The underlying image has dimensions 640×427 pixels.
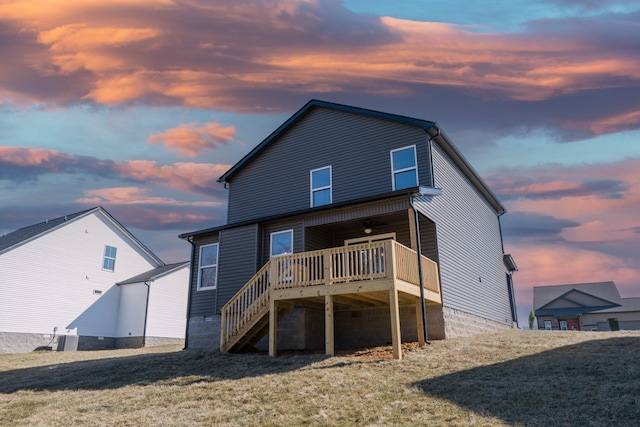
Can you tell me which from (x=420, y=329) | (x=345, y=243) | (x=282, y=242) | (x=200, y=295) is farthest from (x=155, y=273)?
(x=420, y=329)

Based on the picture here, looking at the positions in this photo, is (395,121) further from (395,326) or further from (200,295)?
(200,295)

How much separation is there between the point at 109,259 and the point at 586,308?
120 ft

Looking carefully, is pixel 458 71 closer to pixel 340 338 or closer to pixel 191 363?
pixel 340 338

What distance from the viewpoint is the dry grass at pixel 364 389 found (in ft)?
24.2

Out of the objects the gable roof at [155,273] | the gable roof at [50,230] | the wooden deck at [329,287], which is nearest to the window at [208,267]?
the wooden deck at [329,287]

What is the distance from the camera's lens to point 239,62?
1528 cm

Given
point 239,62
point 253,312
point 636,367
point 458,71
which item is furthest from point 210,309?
point 636,367

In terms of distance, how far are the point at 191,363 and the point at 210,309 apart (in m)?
4.76

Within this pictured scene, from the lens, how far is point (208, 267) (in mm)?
18609

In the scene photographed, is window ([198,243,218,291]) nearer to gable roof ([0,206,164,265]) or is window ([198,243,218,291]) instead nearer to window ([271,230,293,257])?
window ([271,230,293,257])

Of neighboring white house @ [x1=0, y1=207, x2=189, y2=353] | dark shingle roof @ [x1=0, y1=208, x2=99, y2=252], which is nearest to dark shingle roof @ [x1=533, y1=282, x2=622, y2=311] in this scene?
neighboring white house @ [x1=0, y1=207, x2=189, y2=353]

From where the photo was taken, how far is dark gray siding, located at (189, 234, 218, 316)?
18.0 metres

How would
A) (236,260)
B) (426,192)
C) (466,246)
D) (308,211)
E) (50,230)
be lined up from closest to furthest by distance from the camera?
(426,192), (308,211), (236,260), (466,246), (50,230)

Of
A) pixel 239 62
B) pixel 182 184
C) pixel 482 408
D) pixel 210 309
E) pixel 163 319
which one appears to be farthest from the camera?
pixel 163 319
